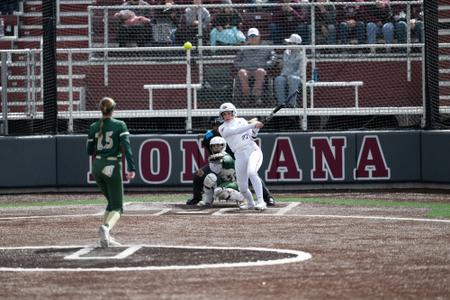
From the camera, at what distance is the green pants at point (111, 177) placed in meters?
13.1

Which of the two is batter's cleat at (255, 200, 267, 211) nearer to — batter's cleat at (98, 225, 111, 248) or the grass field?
the grass field

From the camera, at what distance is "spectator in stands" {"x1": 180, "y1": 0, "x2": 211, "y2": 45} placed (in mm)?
23000

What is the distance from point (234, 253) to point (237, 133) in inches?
224

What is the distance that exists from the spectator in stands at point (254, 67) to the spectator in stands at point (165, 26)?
5.70 feet

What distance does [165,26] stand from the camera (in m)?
23.2

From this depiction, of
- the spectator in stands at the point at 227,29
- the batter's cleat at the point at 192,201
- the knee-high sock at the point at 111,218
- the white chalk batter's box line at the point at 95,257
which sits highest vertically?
the spectator in stands at the point at 227,29

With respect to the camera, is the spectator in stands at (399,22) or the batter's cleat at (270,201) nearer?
the batter's cleat at (270,201)

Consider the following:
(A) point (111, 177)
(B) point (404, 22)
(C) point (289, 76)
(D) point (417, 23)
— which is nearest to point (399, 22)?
(B) point (404, 22)

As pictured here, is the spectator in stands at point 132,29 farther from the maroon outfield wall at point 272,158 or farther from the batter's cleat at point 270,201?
the batter's cleat at point 270,201

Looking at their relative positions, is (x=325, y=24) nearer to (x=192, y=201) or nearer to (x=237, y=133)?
(x=192, y=201)

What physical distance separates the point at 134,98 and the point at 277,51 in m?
2.93

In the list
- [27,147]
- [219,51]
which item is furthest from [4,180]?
[219,51]

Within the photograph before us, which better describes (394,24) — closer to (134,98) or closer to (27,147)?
(134,98)

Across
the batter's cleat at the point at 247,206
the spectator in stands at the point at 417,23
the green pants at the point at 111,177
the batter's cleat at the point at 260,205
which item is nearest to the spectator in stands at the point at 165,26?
the spectator in stands at the point at 417,23
